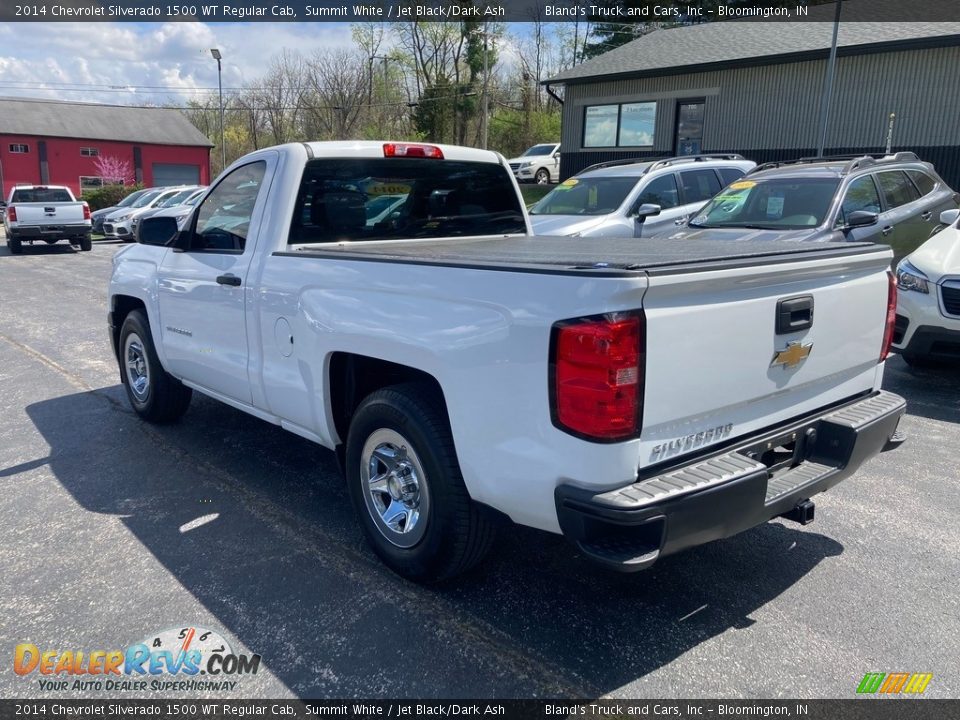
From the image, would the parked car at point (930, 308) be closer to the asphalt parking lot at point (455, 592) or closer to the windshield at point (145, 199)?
the asphalt parking lot at point (455, 592)

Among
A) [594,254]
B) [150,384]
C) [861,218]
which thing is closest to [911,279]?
[861,218]

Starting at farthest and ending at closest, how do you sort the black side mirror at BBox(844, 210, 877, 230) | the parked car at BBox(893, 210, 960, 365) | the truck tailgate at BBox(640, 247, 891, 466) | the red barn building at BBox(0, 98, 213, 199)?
1. the red barn building at BBox(0, 98, 213, 199)
2. the black side mirror at BBox(844, 210, 877, 230)
3. the parked car at BBox(893, 210, 960, 365)
4. the truck tailgate at BBox(640, 247, 891, 466)

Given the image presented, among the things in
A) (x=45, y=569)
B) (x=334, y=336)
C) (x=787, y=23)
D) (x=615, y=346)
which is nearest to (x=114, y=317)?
(x=45, y=569)

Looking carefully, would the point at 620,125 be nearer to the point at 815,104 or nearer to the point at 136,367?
the point at 815,104

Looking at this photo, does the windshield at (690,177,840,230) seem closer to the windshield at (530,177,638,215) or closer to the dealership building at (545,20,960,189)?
the windshield at (530,177,638,215)

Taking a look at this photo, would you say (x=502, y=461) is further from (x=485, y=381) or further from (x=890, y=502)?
(x=890, y=502)

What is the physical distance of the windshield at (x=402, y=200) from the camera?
432 centimetres

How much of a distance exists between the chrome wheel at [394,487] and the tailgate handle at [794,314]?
1565 millimetres

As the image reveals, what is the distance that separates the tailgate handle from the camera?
3016 millimetres

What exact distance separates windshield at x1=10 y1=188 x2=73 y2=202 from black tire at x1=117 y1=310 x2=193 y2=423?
17.8 metres

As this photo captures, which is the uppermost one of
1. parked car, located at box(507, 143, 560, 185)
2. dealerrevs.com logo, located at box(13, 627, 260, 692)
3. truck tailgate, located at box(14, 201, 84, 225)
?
parked car, located at box(507, 143, 560, 185)

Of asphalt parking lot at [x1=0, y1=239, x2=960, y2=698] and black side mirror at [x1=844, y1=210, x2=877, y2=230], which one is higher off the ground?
black side mirror at [x1=844, y1=210, x2=877, y2=230]

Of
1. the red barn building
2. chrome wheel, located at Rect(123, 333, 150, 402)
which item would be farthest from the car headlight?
the red barn building

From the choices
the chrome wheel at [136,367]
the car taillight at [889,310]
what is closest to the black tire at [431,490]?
the car taillight at [889,310]
